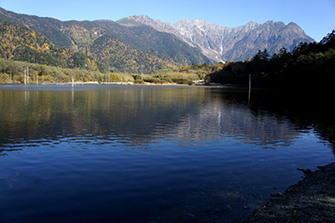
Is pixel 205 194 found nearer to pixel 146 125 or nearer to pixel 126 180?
pixel 126 180

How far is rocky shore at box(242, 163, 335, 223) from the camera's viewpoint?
34.1ft

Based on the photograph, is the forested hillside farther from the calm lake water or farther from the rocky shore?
the rocky shore

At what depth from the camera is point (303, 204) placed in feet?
38.2

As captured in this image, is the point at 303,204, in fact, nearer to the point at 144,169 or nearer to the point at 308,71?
the point at 144,169

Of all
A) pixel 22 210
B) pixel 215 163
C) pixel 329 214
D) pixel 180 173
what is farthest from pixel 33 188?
pixel 329 214

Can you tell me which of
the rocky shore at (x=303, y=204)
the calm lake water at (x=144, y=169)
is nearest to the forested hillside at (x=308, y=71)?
the calm lake water at (x=144, y=169)

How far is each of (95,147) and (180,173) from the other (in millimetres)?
8409

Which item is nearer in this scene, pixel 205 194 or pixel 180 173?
pixel 205 194

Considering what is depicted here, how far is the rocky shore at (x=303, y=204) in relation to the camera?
409 inches

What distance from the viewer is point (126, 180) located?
14.4 metres

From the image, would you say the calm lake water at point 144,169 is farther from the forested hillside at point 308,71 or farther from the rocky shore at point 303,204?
the forested hillside at point 308,71

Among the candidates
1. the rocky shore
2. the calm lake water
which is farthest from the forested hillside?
the rocky shore

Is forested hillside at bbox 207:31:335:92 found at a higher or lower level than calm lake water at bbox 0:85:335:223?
higher

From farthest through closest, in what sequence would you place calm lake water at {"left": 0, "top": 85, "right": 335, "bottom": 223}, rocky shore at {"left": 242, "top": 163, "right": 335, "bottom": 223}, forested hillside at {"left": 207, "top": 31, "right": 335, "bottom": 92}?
1. forested hillside at {"left": 207, "top": 31, "right": 335, "bottom": 92}
2. calm lake water at {"left": 0, "top": 85, "right": 335, "bottom": 223}
3. rocky shore at {"left": 242, "top": 163, "right": 335, "bottom": 223}
